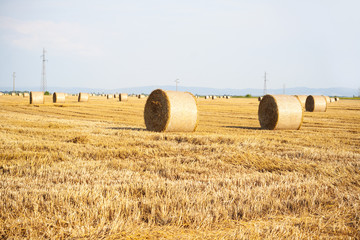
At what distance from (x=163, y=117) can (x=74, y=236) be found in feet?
32.8

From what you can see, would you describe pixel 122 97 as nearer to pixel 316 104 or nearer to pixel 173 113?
pixel 316 104

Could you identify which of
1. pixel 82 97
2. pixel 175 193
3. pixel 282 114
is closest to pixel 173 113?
pixel 282 114

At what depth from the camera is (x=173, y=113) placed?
13.0 meters

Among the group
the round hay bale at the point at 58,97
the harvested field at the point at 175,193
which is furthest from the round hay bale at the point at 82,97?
the harvested field at the point at 175,193

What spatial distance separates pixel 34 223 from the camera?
3.46m

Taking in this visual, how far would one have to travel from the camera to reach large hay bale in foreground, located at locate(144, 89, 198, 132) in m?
13.1

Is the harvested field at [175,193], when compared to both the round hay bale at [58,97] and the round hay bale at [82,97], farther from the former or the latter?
the round hay bale at [82,97]

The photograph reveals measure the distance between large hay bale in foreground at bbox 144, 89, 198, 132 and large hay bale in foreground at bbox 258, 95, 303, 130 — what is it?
3955 millimetres

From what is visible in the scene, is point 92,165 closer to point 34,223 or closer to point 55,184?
point 55,184

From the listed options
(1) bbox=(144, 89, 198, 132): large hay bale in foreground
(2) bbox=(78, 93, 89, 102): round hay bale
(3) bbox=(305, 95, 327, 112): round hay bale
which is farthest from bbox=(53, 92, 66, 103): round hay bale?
(1) bbox=(144, 89, 198, 132): large hay bale in foreground

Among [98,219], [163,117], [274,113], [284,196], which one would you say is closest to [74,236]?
[98,219]

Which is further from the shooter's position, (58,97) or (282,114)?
(58,97)

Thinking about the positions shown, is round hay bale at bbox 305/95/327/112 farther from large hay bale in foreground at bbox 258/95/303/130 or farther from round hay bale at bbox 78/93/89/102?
round hay bale at bbox 78/93/89/102

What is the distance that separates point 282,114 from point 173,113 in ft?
16.5
